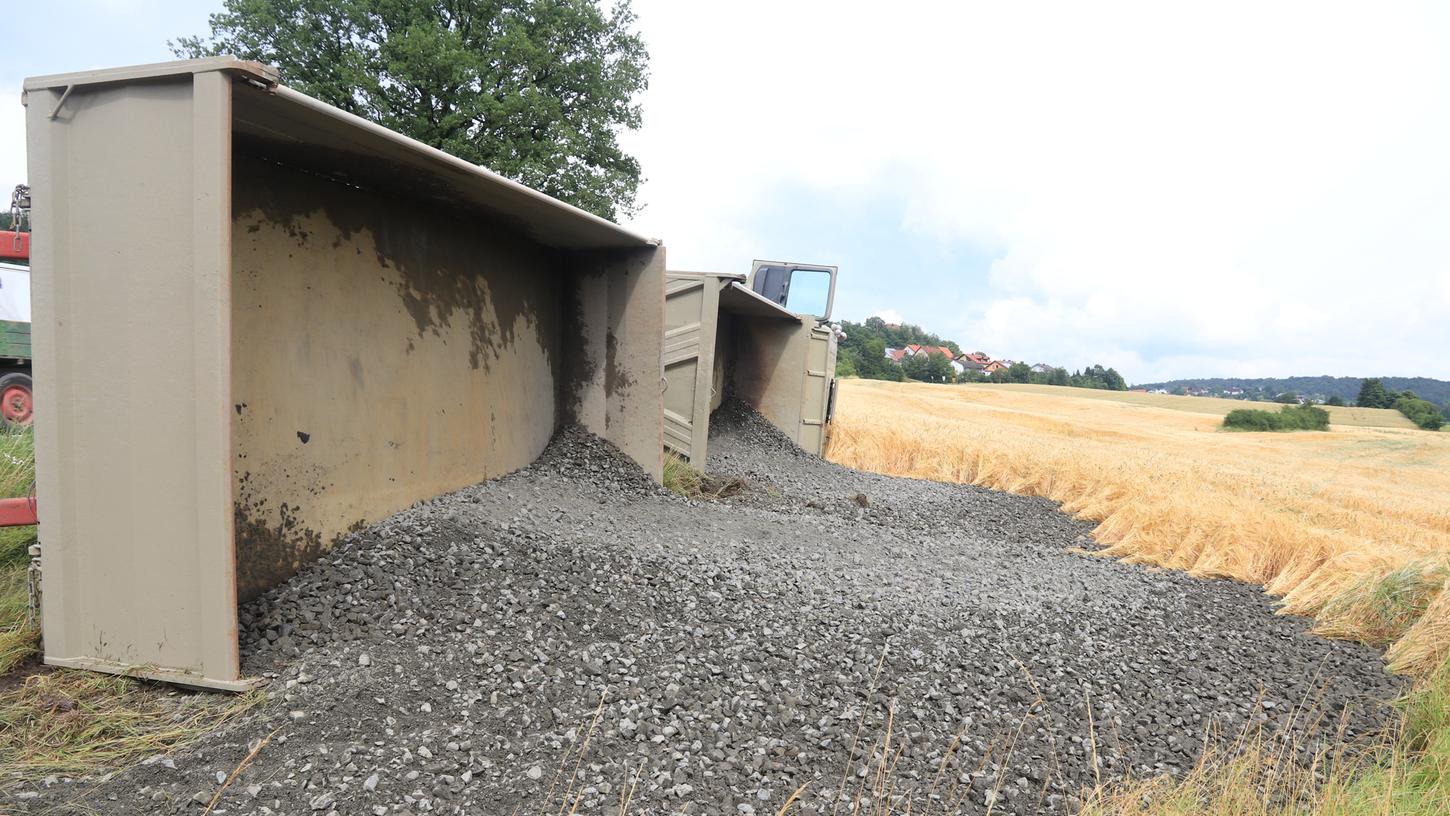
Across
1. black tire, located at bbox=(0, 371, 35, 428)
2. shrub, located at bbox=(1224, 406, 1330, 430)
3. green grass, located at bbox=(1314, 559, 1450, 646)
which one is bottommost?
shrub, located at bbox=(1224, 406, 1330, 430)

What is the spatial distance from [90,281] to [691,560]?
2.77 metres

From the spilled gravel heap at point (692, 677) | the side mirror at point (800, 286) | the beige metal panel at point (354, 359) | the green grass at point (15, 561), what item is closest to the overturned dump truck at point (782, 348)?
the side mirror at point (800, 286)

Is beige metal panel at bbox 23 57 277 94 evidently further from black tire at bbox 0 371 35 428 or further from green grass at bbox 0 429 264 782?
black tire at bbox 0 371 35 428

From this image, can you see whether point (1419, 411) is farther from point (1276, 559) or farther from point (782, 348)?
point (1276, 559)

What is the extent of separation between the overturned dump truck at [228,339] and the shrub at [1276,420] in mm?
40259

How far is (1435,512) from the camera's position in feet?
41.3

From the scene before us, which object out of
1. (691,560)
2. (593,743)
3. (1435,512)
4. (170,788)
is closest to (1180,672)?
(691,560)

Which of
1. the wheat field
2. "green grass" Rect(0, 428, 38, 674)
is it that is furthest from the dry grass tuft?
the wheat field

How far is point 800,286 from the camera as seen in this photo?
12.0 m

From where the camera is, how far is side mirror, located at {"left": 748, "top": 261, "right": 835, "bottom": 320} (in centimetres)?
1181

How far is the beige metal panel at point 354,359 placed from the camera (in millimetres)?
3498

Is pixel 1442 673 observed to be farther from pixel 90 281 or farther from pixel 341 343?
pixel 90 281

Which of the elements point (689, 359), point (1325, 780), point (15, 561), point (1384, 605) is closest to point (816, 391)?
point (689, 359)

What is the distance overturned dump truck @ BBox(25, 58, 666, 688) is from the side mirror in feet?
22.7
